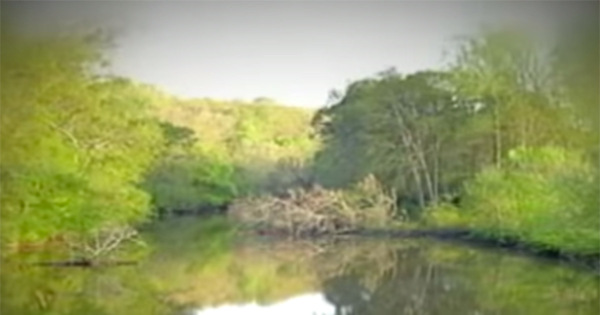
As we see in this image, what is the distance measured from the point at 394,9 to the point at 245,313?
1.20 metres

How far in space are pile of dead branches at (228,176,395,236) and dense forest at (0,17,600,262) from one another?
0.5 inches

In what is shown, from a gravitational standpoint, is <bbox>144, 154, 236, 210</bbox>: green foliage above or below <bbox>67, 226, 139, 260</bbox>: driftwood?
above

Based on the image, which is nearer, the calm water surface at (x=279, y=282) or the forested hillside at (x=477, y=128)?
the calm water surface at (x=279, y=282)

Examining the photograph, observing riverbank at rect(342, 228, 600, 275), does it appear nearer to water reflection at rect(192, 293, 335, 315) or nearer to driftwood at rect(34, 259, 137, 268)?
water reflection at rect(192, 293, 335, 315)

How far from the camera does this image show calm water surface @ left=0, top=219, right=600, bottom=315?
387 centimetres

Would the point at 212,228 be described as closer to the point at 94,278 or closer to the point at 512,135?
the point at 94,278

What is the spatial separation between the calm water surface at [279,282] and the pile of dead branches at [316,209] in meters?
0.06

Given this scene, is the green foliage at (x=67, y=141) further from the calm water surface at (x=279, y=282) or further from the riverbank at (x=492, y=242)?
the riverbank at (x=492, y=242)

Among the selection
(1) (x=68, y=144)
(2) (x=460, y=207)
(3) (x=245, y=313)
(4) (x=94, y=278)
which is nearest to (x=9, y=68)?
(1) (x=68, y=144)

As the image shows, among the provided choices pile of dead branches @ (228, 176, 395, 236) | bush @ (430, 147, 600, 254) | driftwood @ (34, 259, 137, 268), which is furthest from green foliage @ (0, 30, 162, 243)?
bush @ (430, 147, 600, 254)

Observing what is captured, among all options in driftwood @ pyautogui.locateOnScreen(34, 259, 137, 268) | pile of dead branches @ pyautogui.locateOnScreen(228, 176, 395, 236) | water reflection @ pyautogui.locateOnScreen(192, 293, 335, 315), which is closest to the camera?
water reflection @ pyautogui.locateOnScreen(192, 293, 335, 315)

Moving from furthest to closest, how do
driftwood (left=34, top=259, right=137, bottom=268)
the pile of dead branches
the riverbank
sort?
1. the riverbank
2. the pile of dead branches
3. driftwood (left=34, top=259, right=137, bottom=268)

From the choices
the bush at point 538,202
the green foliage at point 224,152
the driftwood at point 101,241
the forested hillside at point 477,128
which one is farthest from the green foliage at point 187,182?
the bush at point 538,202

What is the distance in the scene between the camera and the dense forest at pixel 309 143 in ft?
13.1
